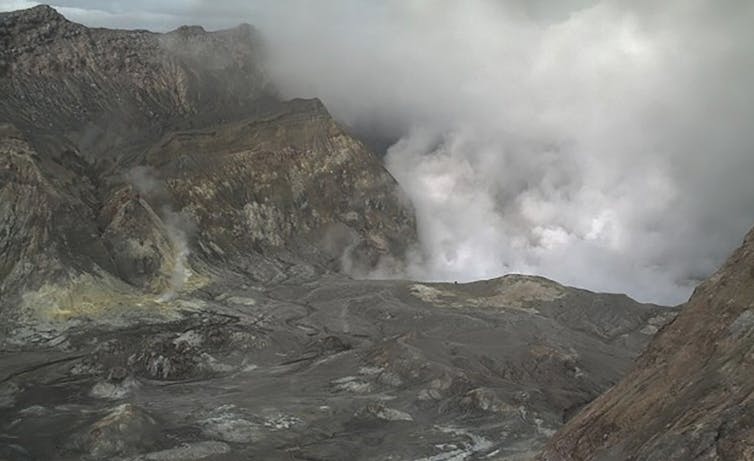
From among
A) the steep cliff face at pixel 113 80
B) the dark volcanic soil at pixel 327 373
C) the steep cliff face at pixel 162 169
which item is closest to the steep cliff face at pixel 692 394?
the dark volcanic soil at pixel 327 373

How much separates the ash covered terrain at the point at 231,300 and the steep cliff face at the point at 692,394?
337 millimetres

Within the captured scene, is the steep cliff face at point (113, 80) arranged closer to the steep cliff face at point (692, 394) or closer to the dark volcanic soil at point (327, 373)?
the dark volcanic soil at point (327, 373)

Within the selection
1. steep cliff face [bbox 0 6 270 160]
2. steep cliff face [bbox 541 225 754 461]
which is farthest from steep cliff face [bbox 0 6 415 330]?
steep cliff face [bbox 541 225 754 461]

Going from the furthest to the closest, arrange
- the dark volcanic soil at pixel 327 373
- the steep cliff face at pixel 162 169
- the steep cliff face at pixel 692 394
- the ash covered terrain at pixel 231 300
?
the steep cliff face at pixel 162 169 < the ash covered terrain at pixel 231 300 < the dark volcanic soil at pixel 327 373 < the steep cliff face at pixel 692 394

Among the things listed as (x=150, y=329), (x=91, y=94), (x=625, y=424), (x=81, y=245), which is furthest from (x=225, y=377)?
(x=91, y=94)

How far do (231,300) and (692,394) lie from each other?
3384 inches

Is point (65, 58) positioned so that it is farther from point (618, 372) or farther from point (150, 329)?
point (618, 372)

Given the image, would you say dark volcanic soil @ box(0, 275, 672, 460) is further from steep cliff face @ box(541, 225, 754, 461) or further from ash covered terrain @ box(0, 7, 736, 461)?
steep cliff face @ box(541, 225, 754, 461)

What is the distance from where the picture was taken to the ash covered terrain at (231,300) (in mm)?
62938

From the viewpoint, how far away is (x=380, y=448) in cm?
5869

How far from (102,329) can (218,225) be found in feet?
128

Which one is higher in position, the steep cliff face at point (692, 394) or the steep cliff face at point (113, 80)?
the steep cliff face at point (113, 80)

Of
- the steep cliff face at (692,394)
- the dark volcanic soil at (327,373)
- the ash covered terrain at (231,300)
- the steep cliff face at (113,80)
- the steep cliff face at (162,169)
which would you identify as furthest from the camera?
the steep cliff face at (113,80)

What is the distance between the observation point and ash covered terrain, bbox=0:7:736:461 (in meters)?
62.9
